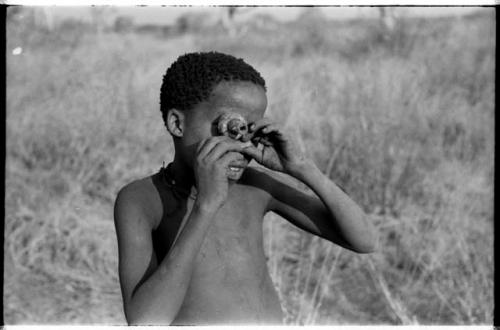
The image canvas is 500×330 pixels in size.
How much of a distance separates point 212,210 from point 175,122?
28cm

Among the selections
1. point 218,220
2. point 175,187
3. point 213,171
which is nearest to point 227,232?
point 218,220

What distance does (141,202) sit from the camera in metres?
1.66

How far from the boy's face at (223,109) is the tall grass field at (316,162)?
146 cm

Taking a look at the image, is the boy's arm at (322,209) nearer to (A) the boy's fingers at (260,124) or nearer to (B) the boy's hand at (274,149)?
(B) the boy's hand at (274,149)

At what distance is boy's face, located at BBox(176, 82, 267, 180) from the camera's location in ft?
5.29

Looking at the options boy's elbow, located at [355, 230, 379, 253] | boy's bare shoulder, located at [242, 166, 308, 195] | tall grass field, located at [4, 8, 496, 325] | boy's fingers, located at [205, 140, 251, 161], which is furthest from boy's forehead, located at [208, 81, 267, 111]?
tall grass field, located at [4, 8, 496, 325]

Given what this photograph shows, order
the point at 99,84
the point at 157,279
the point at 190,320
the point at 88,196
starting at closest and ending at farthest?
the point at 157,279 → the point at 190,320 → the point at 88,196 → the point at 99,84

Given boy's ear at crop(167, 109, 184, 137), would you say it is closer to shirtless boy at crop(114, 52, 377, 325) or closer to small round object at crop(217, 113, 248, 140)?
shirtless boy at crop(114, 52, 377, 325)

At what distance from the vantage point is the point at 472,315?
3.38 meters

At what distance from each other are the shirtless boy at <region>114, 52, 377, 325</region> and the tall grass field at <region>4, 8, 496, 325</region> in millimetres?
1265

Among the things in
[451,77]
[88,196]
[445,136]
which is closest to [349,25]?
[451,77]

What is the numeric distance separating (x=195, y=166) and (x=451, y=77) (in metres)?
4.76

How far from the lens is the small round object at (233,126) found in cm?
157

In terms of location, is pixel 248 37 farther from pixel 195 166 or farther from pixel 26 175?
pixel 195 166
